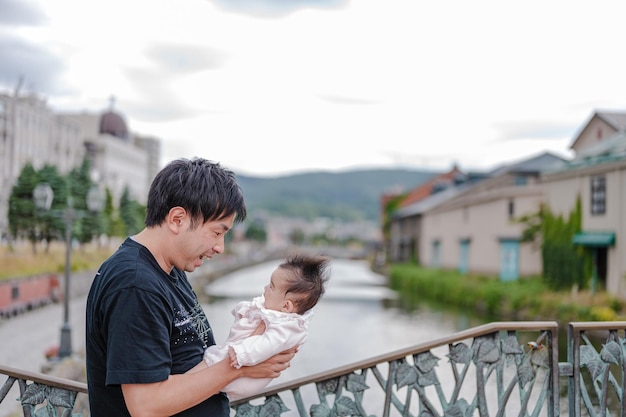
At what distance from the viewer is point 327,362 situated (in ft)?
54.6

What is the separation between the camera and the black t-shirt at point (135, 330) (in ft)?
5.68

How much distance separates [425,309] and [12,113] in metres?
18.9

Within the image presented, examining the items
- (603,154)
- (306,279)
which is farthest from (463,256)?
(306,279)

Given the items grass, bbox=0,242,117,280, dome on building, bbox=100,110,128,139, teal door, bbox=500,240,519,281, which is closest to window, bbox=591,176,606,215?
teal door, bbox=500,240,519,281

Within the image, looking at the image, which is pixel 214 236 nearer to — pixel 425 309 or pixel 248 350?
pixel 248 350

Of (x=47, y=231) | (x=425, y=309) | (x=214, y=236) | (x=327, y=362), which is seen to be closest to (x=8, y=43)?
(x=47, y=231)

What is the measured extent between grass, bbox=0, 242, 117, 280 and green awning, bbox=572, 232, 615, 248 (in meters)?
16.4

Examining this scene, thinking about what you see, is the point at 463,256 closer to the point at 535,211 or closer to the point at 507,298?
the point at 535,211

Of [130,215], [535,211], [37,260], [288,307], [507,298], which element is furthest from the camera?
[130,215]

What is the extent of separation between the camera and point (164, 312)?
5.92 feet

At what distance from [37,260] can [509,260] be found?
1797 cm

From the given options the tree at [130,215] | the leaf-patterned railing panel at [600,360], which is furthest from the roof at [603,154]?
the tree at [130,215]

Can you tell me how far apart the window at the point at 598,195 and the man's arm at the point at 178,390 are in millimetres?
19127

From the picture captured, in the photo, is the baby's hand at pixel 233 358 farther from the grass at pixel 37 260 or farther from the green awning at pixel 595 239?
the grass at pixel 37 260
